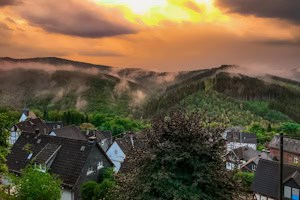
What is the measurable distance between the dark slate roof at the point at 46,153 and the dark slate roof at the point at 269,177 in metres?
20.1

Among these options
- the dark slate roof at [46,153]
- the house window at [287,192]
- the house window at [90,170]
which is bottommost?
the house window at [287,192]

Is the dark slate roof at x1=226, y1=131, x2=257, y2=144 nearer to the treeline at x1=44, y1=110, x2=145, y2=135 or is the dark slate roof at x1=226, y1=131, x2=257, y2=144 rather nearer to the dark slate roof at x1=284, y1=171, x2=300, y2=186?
the treeline at x1=44, y1=110, x2=145, y2=135

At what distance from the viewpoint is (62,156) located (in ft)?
110

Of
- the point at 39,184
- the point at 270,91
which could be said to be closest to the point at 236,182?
the point at 39,184

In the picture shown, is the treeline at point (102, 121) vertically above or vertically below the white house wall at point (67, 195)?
below

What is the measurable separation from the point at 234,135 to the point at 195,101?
62.6m

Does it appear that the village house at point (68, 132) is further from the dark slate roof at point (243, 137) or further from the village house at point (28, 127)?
the dark slate roof at point (243, 137)

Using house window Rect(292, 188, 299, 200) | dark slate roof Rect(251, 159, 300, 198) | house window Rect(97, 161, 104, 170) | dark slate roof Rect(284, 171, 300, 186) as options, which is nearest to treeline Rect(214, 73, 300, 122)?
dark slate roof Rect(251, 159, 300, 198)

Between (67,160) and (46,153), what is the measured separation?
3.07 m

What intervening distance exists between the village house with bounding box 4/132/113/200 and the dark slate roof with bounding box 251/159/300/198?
1544 centimetres

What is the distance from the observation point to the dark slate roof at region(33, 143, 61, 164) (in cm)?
3353

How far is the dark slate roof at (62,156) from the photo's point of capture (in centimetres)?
3146

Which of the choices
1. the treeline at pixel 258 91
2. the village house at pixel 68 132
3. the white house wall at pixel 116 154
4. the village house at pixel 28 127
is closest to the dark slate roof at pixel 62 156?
the white house wall at pixel 116 154

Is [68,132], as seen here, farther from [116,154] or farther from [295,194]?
[295,194]
